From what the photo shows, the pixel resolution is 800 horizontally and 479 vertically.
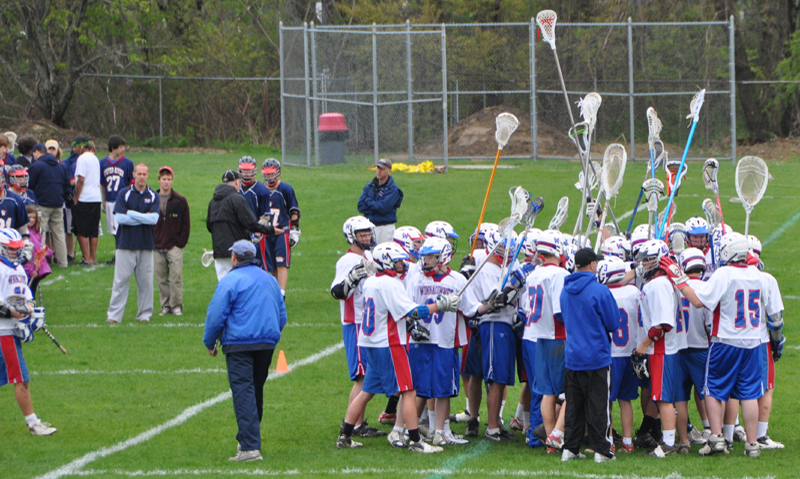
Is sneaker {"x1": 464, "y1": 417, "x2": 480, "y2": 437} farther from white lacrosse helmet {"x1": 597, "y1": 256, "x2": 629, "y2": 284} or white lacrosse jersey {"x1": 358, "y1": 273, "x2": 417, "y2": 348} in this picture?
white lacrosse helmet {"x1": 597, "y1": 256, "x2": 629, "y2": 284}

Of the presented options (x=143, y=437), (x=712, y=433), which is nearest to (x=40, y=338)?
(x=143, y=437)

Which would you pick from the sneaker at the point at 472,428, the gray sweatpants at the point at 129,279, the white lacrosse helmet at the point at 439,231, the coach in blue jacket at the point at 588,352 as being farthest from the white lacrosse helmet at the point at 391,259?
the gray sweatpants at the point at 129,279

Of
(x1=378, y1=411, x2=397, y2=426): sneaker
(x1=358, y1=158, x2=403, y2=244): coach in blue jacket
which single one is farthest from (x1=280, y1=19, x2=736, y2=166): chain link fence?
(x1=378, y1=411, x2=397, y2=426): sneaker

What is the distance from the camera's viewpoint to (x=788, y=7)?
36.8 metres

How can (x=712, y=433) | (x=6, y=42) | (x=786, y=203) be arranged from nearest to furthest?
(x=712, y=433)
(x=786, y=203)
(x=6, y=42)

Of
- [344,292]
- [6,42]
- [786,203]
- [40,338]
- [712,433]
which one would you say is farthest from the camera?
[6,42]

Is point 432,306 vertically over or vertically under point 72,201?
under

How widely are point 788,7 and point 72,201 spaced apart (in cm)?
2995

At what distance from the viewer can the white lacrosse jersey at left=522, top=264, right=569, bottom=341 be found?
7828 millimetres

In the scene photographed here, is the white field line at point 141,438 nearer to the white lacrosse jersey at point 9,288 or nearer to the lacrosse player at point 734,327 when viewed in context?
the white lacrosse jersey at point 9,288

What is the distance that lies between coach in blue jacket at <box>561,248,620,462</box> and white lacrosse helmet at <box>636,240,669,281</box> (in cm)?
46

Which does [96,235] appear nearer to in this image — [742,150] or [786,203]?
[786,203]

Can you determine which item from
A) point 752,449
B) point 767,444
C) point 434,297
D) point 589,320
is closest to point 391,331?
point 434,297

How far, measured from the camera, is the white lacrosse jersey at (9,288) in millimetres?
7996
